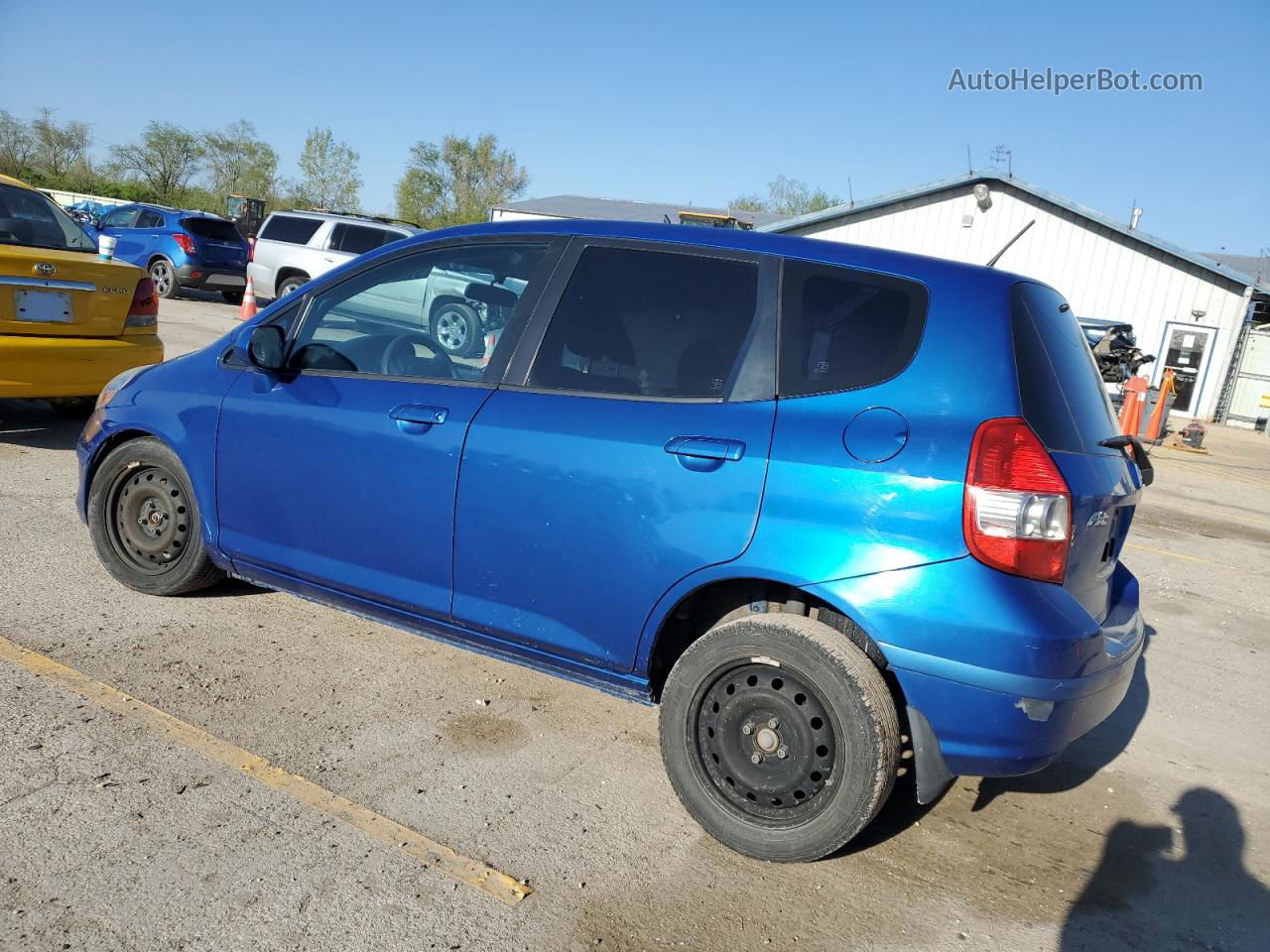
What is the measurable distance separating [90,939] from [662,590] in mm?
1700

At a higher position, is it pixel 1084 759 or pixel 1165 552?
pixel 1084 759

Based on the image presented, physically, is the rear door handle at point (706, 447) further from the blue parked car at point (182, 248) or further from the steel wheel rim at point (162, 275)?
the steel wheel rim at point (162, 275)

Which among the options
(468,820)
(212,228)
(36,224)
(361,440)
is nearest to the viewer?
(468,820)

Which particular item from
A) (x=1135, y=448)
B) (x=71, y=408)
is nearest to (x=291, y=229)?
(x=71, y=408)

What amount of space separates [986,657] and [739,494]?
801 mm

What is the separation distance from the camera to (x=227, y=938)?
2.41 metres

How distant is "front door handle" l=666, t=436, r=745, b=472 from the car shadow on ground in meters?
5.79

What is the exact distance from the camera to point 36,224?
6.97m

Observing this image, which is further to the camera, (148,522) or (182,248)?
(182,248)

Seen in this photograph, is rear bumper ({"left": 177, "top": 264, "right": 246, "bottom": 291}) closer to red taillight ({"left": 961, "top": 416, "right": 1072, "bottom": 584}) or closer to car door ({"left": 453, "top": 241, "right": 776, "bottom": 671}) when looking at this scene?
car door ({"left": 453, "top": 241, "right": 776, "bottom": 671})

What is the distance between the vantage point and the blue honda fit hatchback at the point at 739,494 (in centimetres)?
267

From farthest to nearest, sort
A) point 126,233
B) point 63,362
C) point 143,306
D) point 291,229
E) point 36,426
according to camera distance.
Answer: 1. point 126,233
2. point 291,229
3. point 36,426
4. point 143,306
5. point 63,362

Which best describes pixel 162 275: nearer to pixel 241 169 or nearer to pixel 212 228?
pixel 212 228

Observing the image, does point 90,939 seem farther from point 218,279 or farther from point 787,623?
point 218,279
